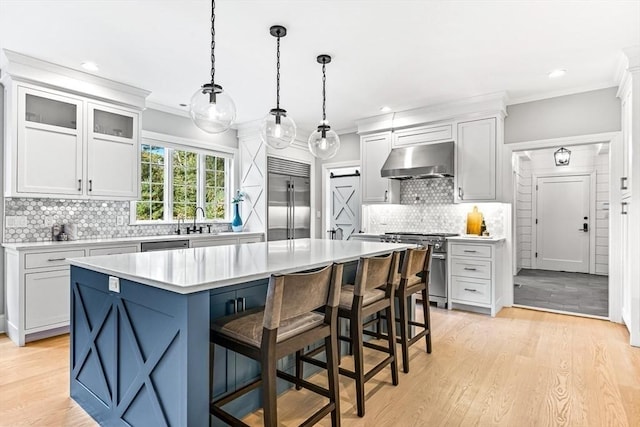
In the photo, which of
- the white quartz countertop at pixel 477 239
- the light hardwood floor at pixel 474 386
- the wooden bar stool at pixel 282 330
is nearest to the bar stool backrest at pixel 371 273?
the wooden bar stool at pixel 282 330

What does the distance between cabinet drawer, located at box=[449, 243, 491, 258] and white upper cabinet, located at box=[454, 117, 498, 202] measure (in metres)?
0.64

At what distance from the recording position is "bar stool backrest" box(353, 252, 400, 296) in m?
2.14

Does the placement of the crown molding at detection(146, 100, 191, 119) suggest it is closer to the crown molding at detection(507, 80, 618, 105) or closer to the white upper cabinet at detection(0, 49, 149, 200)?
the white upper cabinet at detection(0, 49, 149, 200)

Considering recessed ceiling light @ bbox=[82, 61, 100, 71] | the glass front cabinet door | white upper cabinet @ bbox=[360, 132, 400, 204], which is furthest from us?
white upper cabinet @ bbox=[360, 132, 400, 204]

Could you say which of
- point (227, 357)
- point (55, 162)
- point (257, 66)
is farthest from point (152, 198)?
point (227, 357)

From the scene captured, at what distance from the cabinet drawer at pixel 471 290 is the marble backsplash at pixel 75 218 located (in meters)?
3.97

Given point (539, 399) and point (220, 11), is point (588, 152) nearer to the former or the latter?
point (539, 399)

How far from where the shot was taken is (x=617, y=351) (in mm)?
3117

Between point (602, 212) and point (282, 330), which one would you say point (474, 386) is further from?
point (602, 212)

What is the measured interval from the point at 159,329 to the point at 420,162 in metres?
3.99

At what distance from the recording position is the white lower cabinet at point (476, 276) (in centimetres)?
421

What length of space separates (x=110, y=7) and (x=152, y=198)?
2.76 metres

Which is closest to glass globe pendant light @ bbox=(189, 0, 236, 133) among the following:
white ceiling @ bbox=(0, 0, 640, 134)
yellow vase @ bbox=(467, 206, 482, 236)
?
white ceiling @ bbox=(0, 0, 640, 134)

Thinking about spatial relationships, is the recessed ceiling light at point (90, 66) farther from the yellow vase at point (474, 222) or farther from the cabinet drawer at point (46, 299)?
the yellow vase at point (474, 222)
